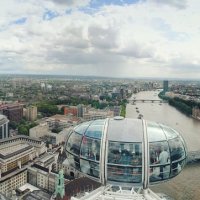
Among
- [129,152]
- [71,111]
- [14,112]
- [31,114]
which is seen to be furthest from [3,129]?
[129,152]

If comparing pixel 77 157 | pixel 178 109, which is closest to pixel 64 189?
pixel 77 157

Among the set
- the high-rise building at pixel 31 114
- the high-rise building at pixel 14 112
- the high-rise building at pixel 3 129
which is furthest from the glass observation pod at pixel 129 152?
the high-rise building at pixel 31 114

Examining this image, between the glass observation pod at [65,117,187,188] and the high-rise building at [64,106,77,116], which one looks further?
the high-rise building at [64,106,77,116]

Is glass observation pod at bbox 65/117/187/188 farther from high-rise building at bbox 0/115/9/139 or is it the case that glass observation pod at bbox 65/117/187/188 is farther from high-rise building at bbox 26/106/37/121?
high-rise building at bbox 26/106/37/121

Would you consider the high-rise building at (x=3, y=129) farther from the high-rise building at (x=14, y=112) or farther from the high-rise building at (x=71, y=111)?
the high-rise building at (x=71, y=111)

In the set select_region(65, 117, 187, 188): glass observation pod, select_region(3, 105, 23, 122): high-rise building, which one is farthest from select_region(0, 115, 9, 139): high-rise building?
select_region(65, 117, 187, 188): glass observation pod

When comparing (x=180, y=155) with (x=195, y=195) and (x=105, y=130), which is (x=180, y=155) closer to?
(x=105, y=130)

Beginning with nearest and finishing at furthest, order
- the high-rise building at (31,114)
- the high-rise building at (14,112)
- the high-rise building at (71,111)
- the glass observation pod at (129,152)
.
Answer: the glass observation pod at (129,152), the high-rise building at (14,112), the high-rise building at (31,114), the high-rise building at (71,111)

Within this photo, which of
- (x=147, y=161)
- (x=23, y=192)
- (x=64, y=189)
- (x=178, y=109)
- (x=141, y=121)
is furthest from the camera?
(x=178, y=109)
